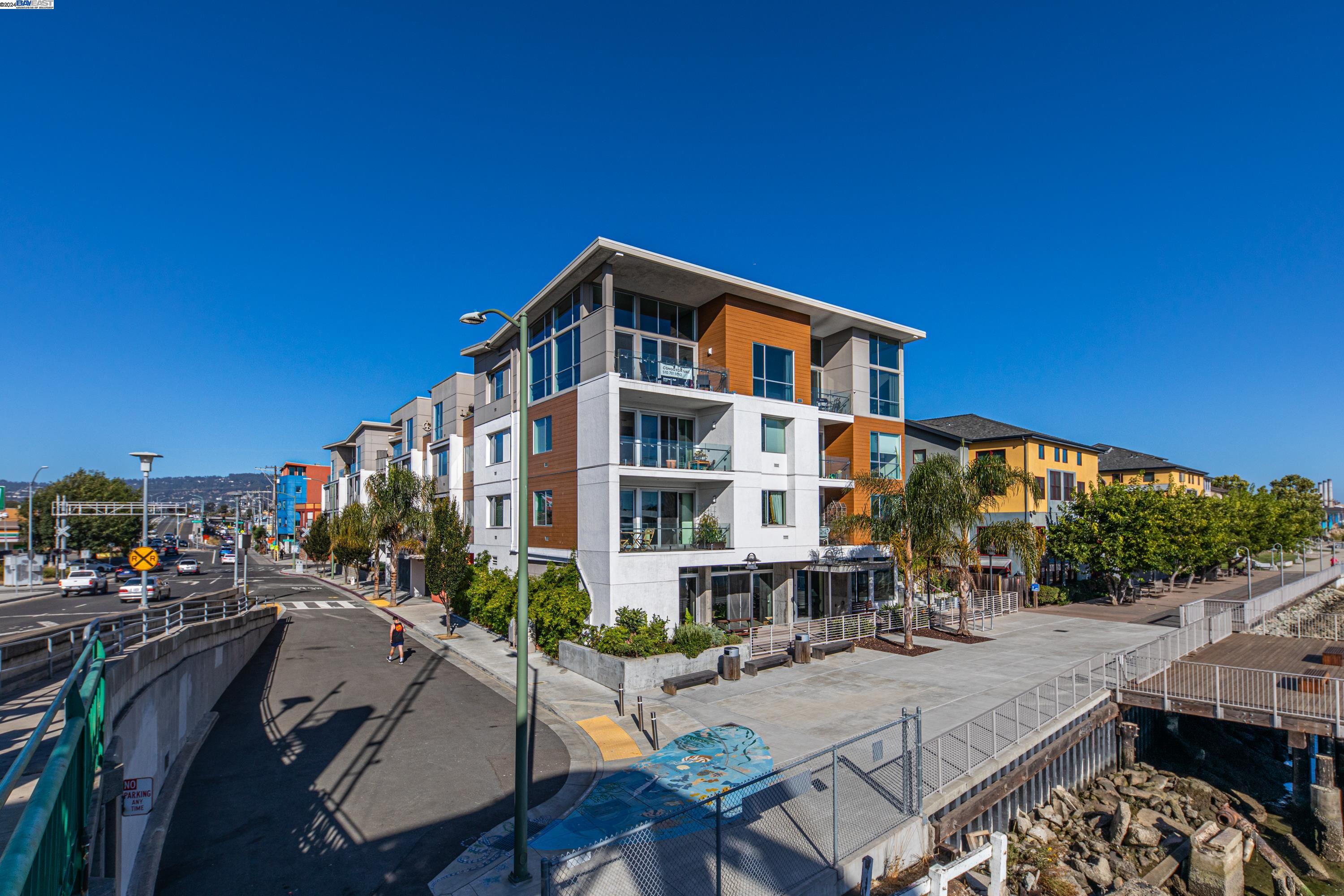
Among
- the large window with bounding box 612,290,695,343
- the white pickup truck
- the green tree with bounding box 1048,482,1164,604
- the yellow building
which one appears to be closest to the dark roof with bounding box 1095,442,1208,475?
the yellow building

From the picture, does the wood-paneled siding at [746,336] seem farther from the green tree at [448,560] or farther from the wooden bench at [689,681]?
the green tree at [448,560]

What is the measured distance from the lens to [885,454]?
108ft

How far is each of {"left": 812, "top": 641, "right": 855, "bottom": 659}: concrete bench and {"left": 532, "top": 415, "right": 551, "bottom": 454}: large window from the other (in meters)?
13.0

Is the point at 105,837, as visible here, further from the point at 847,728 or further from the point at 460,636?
the point at 460,636

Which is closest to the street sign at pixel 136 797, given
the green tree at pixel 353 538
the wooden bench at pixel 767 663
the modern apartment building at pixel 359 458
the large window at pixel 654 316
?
the wooden bench at pixel 767 663

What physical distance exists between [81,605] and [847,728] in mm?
46044

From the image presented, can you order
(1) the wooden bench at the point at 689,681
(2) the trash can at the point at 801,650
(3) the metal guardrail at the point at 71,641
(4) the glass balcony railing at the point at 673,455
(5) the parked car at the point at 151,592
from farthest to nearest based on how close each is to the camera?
(5) the parked car at the point at 151,592, (4) the glass balcony railing at the point at 673,455, (2) the trash can at the point at 801,650, (1) the wooden bench at the point at 689,681, (3) the metal guardrail at the point at 71,641

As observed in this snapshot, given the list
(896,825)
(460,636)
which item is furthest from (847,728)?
(460,636)

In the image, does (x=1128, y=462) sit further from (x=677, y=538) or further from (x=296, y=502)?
(x=296, y=502)

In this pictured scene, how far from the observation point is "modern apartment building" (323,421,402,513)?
192 ft

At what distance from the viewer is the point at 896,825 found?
11.3 meters

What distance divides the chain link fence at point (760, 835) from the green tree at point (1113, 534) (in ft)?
111

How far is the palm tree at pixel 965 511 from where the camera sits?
25266mm

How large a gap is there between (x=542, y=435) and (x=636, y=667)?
12148mm
